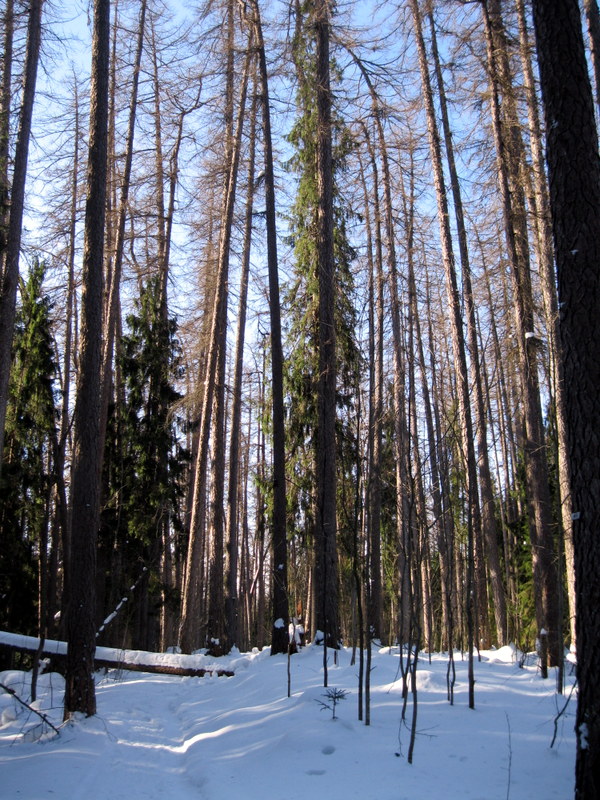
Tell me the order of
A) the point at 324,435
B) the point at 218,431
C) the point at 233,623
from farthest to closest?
the point at 233,623
the point at 218,431
the point at 324,435

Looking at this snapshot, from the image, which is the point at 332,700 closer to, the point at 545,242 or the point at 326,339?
the point at 326,339

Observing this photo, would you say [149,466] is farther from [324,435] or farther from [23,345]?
[324,435]

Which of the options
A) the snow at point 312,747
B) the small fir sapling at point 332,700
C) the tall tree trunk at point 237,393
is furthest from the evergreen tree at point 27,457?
the small fir sapling at point 332,700

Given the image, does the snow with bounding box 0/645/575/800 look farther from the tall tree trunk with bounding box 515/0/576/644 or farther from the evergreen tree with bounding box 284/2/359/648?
the evergreen tree with bounding box 284/2/359/648

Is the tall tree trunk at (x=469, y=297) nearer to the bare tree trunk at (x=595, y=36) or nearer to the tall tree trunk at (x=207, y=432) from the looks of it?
the bare tree trunk at (x=595, y=36)

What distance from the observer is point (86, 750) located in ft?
18.7

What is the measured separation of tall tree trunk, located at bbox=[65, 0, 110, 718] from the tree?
5232mm

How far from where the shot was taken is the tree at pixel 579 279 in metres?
3.61

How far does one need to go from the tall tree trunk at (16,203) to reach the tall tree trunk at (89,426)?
320cm

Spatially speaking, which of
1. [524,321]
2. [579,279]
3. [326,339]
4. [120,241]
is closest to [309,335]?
[326,339]

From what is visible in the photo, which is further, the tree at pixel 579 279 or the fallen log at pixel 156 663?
the fallen log at pixel 156 663

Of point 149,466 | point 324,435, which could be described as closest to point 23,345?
point 149,466

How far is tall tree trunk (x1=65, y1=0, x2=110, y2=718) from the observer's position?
681 cm

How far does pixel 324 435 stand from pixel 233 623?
7514 millimetres
